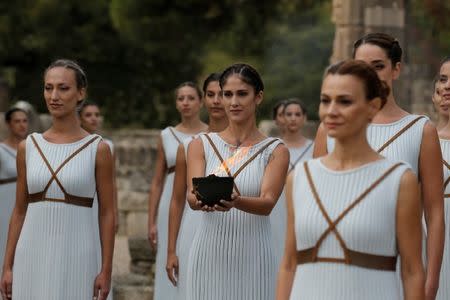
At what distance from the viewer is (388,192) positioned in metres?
5.55

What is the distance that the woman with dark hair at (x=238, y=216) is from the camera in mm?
7531

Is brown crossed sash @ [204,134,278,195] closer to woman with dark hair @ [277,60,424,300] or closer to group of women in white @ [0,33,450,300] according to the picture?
group of women in white @ [0,33,450,300]

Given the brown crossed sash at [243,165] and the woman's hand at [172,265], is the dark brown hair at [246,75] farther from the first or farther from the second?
the woman's hand at [172,265]

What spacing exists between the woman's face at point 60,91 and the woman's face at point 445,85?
230cm

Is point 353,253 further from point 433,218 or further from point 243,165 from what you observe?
point 243,165

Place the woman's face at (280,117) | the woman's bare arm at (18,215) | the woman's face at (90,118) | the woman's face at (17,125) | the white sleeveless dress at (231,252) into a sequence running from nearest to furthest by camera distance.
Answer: the white sleeveless dress at (231,252), the woman's bare arm at (18,215), the woman's face at (17,125), the woman's face at (90,118), the woman's face at (280,117)

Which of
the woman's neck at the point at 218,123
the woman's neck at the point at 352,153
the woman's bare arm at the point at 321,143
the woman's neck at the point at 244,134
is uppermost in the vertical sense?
the woman's neck at the point at 218,123

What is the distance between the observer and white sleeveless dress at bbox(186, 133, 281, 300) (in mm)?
7594

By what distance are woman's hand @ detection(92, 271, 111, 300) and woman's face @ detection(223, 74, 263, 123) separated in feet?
4.14

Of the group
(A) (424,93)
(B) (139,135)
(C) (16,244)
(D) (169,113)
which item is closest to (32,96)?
(D) (169,113)

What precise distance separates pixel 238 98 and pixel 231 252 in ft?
2.92

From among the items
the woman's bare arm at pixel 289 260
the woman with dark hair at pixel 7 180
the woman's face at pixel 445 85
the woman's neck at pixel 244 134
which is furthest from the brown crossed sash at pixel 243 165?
the woman with dark hair at pixel 7 180

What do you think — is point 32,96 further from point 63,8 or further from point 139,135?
point 139,135

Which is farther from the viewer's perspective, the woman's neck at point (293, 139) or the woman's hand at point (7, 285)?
the woman's neck at point (293, 139)
